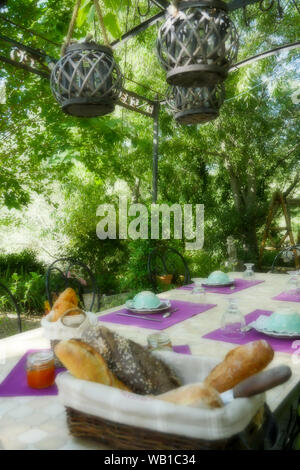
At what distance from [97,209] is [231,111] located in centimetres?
303

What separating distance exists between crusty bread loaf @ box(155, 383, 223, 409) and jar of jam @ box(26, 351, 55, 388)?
0.50 meters

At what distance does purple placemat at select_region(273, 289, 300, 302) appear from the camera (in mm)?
2137

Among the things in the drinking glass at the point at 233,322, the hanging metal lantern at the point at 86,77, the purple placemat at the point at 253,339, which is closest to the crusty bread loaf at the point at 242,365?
the purple placemat at the point at 253,339

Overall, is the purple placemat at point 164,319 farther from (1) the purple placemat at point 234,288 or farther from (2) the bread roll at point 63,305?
(2) the bread roll at point 63,305

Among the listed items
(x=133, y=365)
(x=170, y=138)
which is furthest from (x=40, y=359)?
(x=170, y=138)

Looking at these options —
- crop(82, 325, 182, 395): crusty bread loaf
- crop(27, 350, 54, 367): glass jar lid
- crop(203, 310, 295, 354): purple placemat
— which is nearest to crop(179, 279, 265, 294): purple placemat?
crop(203, 310, 295, 354): purple placemat

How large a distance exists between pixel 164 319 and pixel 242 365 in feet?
3.36

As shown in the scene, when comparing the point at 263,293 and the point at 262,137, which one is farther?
the point at 262,137

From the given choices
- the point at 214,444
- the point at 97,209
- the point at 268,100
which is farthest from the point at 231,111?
the point at 214,444

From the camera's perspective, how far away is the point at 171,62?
50.4 inches

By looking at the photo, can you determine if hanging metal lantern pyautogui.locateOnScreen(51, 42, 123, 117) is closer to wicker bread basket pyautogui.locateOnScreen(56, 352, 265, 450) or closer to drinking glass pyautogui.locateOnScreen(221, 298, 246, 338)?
drinking glass pyautogui.locateOnScreen(221, 298, 246, 338)

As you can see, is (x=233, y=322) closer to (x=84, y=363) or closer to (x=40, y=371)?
(x=40, y=371)

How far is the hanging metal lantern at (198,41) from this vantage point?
1.19m

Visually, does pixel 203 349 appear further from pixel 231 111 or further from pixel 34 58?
pixel 231 111
